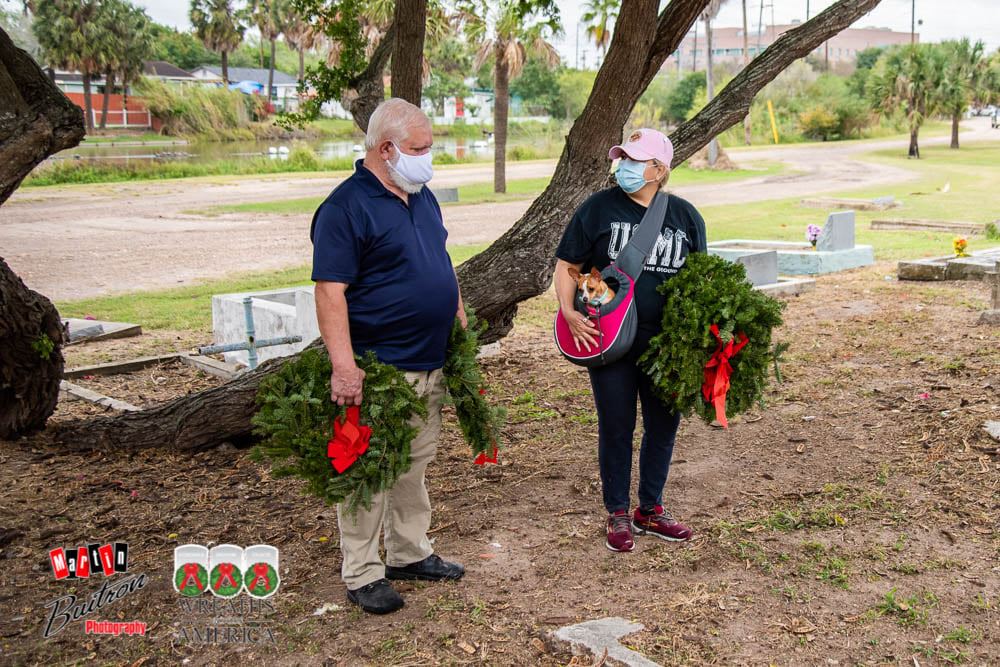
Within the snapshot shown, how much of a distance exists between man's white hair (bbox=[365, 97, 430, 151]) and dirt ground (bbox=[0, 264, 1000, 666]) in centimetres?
185

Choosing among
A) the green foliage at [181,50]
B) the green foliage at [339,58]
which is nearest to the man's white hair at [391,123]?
the green foliage at [339,58]

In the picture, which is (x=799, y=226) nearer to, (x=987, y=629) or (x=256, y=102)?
(x=987, y=629)

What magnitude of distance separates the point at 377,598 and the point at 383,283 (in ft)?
4.08

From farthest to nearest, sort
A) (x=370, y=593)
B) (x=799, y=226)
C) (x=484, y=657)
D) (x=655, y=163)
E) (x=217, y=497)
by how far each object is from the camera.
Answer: (x=799, y=226)
(x=217, y=497)
(x=655, y=163)
(x=370, y=593)
(x=484, y=657)

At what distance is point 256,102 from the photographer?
209 ft

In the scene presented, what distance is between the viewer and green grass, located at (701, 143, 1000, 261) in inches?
631

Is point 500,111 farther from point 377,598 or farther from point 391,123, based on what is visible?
point 377,598

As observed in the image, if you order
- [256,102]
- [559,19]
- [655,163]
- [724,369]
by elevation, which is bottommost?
[724,369]

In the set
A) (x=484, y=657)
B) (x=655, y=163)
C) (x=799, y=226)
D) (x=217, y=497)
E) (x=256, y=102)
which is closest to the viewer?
(x=484, y=657)

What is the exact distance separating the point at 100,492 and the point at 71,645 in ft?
6.41

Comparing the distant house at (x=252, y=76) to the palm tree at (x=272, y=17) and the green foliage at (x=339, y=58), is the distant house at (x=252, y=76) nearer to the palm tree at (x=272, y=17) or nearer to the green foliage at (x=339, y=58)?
the palm tree at (x=272, y=17)

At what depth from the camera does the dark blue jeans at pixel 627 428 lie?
4340 mm

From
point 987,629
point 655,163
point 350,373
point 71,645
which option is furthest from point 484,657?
point 655,163

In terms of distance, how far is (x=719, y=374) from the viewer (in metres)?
4.34
